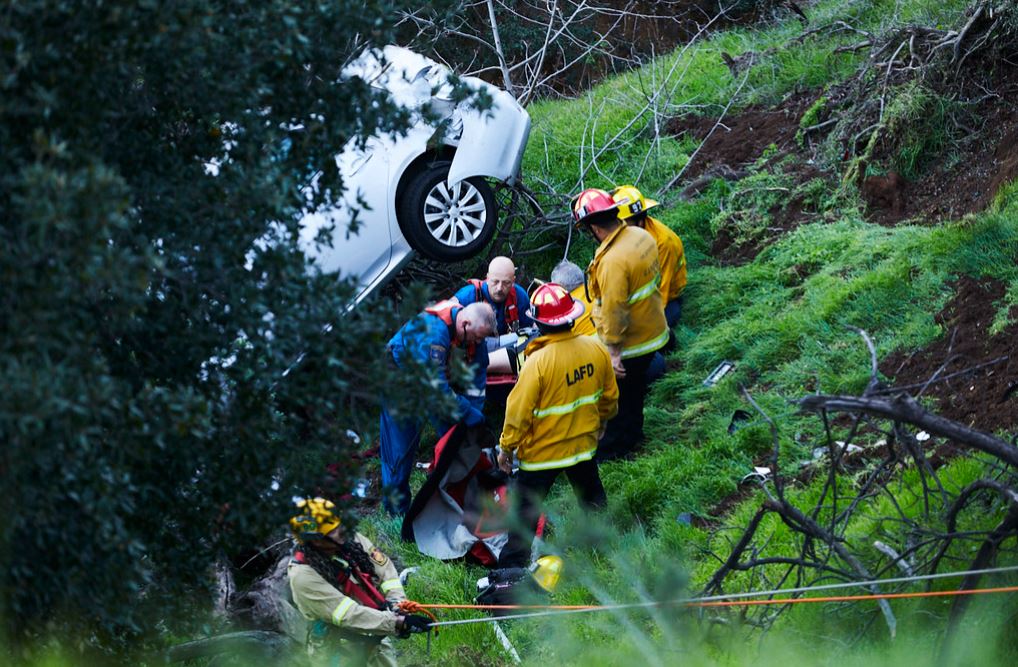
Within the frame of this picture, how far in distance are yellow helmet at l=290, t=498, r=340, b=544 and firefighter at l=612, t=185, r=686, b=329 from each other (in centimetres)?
389

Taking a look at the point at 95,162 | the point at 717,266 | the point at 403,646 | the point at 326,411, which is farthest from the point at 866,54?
the point at 95,162

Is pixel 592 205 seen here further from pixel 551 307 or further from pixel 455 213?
pixel 455 213

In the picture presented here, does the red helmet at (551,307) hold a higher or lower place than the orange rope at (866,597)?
higher

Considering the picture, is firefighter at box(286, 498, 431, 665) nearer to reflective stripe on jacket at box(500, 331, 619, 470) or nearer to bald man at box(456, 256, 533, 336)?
reflective stripe on jacket at box(500, 331, 619, 470)

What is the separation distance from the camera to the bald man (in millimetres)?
8414

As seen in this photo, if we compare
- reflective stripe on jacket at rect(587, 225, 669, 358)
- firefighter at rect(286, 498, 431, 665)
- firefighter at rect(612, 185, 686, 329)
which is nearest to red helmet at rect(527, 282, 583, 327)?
reflective stripe on jacket at rect(587, 225, 669, 358)

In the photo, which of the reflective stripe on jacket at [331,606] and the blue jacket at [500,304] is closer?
the reflective stripe on jacket at [331,606]

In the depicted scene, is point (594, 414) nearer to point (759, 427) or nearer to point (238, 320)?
point (759, 427)

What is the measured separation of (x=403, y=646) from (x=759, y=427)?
9.06 ft

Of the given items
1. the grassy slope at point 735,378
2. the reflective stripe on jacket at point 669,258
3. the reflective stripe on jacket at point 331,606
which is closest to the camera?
the grassy slope at point 735,378

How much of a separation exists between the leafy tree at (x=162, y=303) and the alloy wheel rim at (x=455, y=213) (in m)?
4.99

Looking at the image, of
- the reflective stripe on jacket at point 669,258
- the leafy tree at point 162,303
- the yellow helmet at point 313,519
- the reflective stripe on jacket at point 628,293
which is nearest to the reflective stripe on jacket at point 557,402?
the reflective stripe on jacket at point 628,293

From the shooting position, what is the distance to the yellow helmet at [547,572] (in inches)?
264

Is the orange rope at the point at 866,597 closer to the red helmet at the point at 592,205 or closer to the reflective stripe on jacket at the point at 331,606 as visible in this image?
the reflective stripe on jacket at the point at 331,606
